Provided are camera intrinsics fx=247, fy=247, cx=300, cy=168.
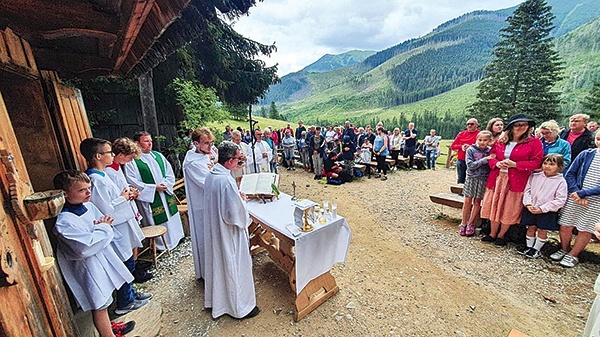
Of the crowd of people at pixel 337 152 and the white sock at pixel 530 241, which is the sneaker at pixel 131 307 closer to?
the crowd of people at pixel 337 152

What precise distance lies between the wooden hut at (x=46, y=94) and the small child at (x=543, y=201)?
4.92m

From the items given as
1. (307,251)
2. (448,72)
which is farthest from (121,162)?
(448,72)

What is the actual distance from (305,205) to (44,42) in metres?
3.32

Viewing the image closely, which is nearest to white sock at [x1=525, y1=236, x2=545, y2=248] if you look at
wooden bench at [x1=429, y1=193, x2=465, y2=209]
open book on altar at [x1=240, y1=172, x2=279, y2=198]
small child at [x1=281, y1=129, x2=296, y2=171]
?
wooden bench at [x1=429, y1=193, x2=465, y2=209]

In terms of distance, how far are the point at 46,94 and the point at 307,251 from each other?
3565mm

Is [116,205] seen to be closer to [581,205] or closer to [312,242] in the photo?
[312,242]

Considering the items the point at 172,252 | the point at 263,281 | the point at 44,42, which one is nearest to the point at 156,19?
the point at 44,42

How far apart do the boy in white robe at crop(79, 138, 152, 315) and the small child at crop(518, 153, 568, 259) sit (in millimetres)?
5864

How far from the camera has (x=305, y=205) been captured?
280cm

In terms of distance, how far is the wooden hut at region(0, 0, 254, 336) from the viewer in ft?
4.71

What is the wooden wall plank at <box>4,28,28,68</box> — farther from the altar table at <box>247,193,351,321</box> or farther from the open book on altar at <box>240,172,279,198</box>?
the altar table at <box>247,193,351,321</box>

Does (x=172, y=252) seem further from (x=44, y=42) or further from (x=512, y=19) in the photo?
(x=512, y=19)

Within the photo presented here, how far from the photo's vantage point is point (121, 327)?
2613 millimetres

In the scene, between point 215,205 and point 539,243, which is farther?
point 539,243
